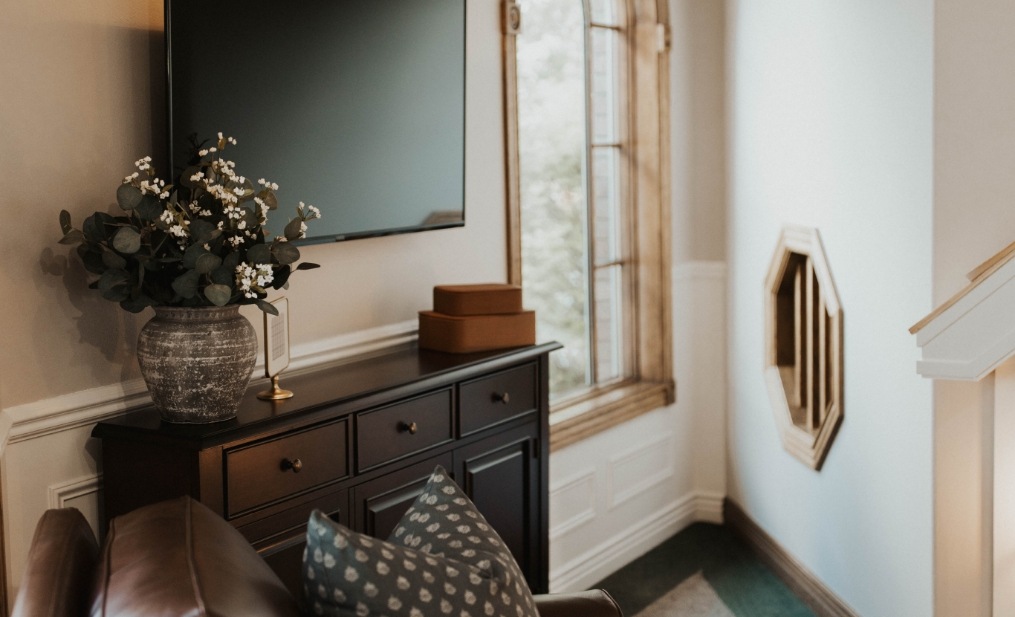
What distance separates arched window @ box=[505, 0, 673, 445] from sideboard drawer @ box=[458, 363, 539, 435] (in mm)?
672

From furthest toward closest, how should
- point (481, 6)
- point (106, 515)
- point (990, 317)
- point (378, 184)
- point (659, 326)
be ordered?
point (659, 326) → point (481, 6) → point (378, 184) → point (990, 317) → point (106, 515)

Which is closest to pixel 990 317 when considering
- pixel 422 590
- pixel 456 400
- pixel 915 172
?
pixel 915 172

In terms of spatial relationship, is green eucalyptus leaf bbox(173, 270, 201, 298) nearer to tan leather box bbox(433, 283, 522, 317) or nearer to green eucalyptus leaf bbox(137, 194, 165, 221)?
green eucalyptus leaf bbox(137, 194, 165, 221)

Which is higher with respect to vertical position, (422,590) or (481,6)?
(481,6)

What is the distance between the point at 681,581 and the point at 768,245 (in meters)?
1.26

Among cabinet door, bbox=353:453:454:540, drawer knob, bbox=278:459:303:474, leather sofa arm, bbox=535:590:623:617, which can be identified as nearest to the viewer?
leather sofa arm, bbox=535:590:623:617

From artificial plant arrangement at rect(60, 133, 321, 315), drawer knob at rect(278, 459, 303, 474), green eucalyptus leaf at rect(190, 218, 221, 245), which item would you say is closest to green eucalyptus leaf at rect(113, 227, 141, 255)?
artificial plant arrangement at rect(60, 133, 321, 315)

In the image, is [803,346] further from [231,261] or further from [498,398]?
[231,261]

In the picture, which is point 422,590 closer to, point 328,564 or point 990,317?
point 328,564

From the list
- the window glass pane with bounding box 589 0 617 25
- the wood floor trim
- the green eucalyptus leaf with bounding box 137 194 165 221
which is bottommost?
the wood floor trim

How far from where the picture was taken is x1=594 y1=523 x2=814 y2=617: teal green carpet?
12.3 ft

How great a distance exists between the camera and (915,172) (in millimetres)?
2965

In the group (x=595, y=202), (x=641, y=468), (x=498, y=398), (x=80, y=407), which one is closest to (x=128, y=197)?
(x=80, y=407)

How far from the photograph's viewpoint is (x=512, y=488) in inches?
121
